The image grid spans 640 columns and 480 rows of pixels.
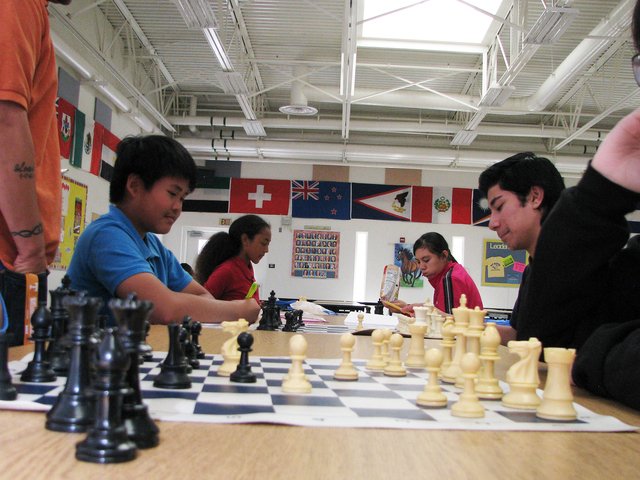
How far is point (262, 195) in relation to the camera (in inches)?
388

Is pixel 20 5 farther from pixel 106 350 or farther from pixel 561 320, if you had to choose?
pixel 561 320

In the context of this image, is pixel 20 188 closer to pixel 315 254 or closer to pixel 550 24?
pixel 550 24

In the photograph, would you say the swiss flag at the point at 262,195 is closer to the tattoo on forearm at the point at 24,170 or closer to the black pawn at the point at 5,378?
the tattoo on forearm at the point at 24,170

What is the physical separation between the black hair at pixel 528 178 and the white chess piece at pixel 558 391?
95 cm

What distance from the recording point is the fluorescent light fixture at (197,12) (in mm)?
4129

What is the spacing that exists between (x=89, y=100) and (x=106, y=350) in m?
6.14

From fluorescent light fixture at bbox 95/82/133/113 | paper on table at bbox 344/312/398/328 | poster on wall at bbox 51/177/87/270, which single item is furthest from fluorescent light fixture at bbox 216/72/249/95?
paper on table at bbox 344/312/398/328

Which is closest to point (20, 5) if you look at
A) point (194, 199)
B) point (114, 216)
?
point (114, 216)

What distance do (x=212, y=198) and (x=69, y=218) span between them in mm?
4353

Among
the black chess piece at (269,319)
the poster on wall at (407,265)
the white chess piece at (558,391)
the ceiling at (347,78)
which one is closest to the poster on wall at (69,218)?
the ceiling at (347,78)

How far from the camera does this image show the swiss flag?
980 cm

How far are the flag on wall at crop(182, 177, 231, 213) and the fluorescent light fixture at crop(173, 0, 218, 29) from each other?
540 cm

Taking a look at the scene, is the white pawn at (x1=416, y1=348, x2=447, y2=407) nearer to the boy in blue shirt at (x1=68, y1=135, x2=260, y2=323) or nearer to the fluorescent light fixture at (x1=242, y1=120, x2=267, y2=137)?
the boy in blue shirt at (x1=68, y1=135, x2=260, y2=323)

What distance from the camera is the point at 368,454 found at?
580 mm
